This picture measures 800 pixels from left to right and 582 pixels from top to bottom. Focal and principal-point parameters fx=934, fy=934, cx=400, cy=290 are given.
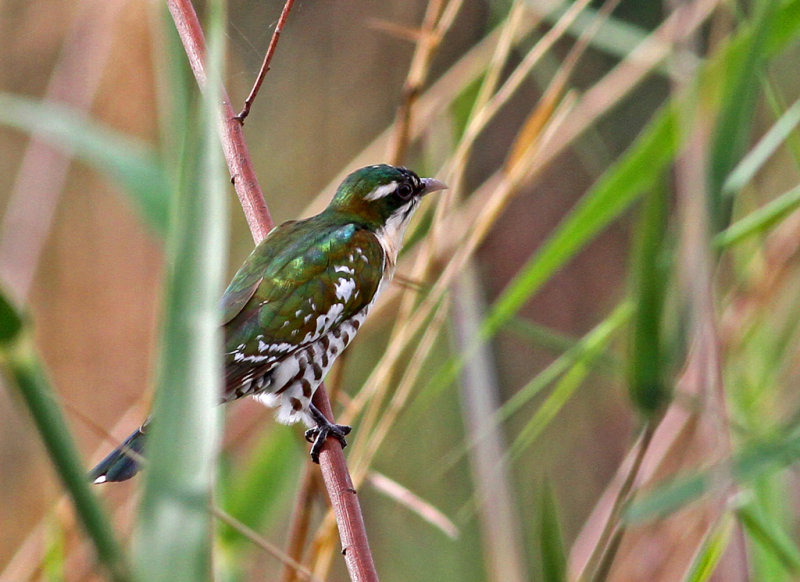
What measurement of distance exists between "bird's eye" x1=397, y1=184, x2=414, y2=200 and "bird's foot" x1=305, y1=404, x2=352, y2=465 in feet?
2.01

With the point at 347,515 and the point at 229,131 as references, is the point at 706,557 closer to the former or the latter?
the point at 347,515

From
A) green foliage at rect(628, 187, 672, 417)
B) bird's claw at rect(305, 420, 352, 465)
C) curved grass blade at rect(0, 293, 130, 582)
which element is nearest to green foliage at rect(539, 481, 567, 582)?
green foliage at rect(628, 187, 672, 417)

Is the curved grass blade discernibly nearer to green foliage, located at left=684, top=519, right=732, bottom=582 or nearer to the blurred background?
the blurred background

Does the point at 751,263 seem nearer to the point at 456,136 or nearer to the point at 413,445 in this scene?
the point at 456,136

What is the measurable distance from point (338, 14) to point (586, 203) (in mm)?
1746

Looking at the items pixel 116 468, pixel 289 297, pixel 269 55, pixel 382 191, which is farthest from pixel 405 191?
pixel 116 468

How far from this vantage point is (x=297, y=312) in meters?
1.91

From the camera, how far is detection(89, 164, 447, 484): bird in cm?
185

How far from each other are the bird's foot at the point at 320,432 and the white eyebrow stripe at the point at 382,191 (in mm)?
593

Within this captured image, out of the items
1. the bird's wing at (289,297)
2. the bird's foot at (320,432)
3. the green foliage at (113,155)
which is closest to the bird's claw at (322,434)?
the bird's foot at (320,432)

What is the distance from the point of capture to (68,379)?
3424 millimetres

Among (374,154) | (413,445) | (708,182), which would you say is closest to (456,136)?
(374,154)

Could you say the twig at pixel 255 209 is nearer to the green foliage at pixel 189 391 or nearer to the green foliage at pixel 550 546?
the green foliage at pixel 550 546

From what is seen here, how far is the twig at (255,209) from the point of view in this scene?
1411 millimetres
